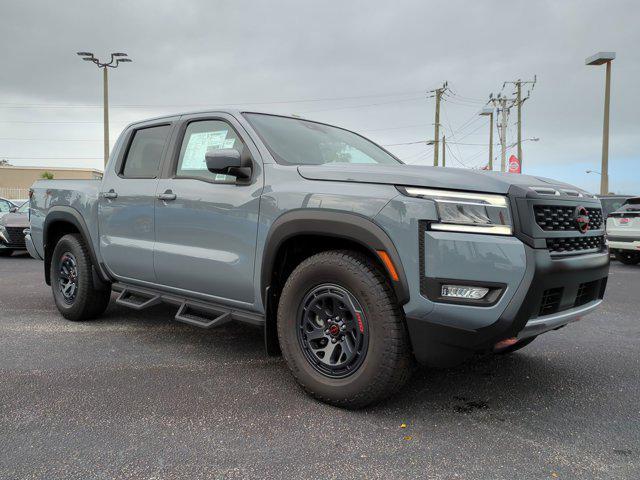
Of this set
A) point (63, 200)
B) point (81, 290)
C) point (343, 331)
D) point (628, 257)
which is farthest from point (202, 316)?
point (628, 257)

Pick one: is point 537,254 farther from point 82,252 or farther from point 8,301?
point 8,301

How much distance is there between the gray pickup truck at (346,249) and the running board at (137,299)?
0.02m

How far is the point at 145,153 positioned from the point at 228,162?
62.9 inches

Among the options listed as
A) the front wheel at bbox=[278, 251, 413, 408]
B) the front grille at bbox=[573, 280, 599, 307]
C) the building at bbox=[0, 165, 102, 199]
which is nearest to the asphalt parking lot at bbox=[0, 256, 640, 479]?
the front wheel at bbox=[278, 251, 413, 408]

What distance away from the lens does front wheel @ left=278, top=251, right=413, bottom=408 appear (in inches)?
110

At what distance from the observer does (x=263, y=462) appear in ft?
8.02

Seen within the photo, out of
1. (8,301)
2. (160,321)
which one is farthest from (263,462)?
→ (8,301)

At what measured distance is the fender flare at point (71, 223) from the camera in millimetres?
4883

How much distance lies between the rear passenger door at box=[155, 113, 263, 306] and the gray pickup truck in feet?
0.04

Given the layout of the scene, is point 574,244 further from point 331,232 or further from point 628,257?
point 628,257

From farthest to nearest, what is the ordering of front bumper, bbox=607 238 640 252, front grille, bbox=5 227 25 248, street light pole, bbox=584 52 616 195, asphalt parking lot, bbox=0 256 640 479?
1. street light pole, bbox=584 52 616 195
2. front grille, bbox=5 227 25 248
3. front bumper, bbox=607 238 640 252
4. asphalt parking lot, bbox=0 256 640 479

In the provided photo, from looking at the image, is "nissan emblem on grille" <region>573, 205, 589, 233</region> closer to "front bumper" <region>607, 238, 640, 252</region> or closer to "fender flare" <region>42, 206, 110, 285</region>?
"fender flare" <region>42, 206, 110, 285</region>

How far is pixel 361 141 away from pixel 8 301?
4.75 metres

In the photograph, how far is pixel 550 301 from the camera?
2787 millimetres
